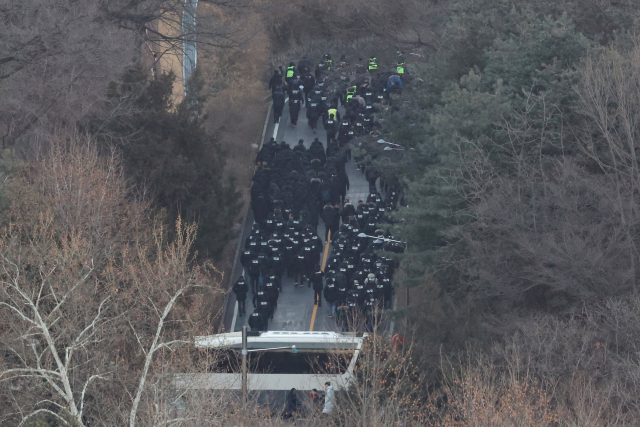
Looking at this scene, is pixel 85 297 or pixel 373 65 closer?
pixel 85 297

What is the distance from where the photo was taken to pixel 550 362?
18781mm

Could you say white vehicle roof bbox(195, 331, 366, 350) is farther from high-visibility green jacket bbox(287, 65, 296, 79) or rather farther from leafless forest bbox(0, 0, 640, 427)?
high-visibility green jacket bbox(287, 65, 296, 79)

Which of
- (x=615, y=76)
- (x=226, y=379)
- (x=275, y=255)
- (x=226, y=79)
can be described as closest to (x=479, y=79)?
(x=615, y=76)

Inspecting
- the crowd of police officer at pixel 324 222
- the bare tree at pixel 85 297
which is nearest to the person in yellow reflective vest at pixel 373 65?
the crowd of police officer at pixel 324 222

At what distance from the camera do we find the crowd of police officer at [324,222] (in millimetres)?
25422

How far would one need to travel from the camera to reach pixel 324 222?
30062mm

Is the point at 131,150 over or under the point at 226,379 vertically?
over

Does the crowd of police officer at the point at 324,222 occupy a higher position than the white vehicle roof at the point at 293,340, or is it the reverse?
the crowd of police officer at the point at 324,222

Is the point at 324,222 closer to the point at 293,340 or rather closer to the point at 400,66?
the point at 293,340

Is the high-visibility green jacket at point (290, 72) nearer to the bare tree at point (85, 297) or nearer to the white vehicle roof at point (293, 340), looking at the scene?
the bare tree at point (85, 297)

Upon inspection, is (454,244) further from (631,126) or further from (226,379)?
(226,379)

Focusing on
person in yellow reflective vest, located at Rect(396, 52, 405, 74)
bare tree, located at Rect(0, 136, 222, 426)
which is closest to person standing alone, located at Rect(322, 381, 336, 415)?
bare tree, located at Rect(0, 136, 222, 426)

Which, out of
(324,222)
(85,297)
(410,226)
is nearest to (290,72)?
(324,222)

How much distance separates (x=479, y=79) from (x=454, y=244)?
14.6 ft
